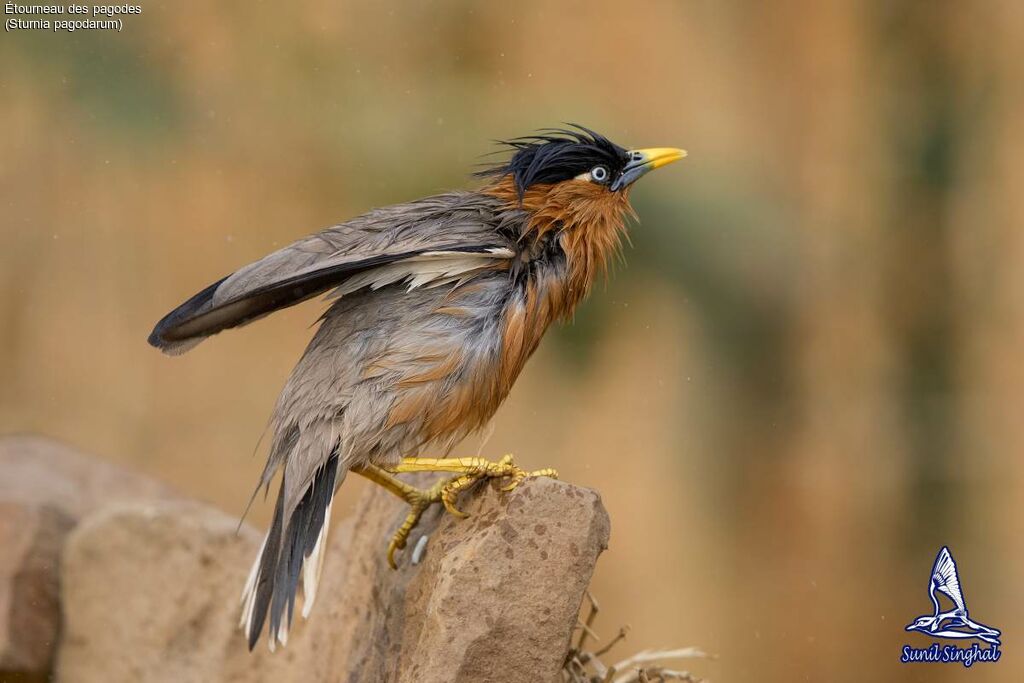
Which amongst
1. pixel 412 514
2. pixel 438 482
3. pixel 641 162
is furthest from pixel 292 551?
pixel 641 162

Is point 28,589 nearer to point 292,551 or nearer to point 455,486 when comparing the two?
point 292,551

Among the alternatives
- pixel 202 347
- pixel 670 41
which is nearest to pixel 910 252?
pixel 670 41

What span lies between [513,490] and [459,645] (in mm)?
477

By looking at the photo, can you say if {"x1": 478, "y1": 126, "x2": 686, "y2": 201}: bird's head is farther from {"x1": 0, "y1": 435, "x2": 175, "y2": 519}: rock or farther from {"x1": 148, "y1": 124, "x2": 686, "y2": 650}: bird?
{"x1": 0, "y1": 435, "x2": 175, "y2": 519}: rock

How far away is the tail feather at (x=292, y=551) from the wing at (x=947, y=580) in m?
2.99

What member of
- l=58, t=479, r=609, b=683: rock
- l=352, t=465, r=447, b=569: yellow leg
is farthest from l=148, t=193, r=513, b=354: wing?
l=58, t=479, r=609, b=683: rock

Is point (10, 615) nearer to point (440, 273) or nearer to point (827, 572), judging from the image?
point (440, 273)

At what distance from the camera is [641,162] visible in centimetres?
442

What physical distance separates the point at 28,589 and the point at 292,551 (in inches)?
81.7

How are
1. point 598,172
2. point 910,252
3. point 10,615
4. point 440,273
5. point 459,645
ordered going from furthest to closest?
point 910,252
point 10,615
point 598,172
point 440,273
point 459,645

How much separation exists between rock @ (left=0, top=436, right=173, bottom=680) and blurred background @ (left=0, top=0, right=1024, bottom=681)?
1.61 meters

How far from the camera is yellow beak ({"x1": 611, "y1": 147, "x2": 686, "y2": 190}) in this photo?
438 centimetres

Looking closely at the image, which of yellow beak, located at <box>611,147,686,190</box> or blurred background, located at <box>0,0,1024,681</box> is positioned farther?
blurred background, located at <box>0,0,1024,681</box>

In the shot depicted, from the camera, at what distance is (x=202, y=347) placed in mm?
7660
